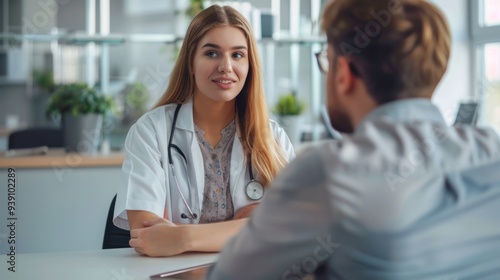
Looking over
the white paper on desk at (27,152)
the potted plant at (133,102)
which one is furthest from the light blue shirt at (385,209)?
the potted plant at (133,102)

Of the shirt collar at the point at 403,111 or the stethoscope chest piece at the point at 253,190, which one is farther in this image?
the stethoscope chest piece at the point at 253,190

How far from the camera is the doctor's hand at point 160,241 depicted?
1642 mm

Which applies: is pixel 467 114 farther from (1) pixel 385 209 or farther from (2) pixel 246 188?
(1) pixel 385 209

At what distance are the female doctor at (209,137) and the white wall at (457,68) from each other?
2.77 m

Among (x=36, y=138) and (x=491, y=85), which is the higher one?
(x=491, y=85)

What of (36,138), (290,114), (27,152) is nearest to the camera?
(27,152)

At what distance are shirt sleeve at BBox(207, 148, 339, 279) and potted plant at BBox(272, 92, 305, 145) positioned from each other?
11.5 feet

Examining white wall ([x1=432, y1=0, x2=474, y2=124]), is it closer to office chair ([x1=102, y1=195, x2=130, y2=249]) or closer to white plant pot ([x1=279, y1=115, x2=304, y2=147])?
white plant pot ([x1=279, y1=115, x2=304, y2=147])

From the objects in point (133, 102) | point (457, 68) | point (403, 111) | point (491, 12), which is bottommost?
point (133, 102)

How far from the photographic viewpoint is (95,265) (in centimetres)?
157

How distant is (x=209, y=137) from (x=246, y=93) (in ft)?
0.56

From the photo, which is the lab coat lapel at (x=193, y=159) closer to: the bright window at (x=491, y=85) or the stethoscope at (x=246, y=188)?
the stethoscope at (x=246, y=188)

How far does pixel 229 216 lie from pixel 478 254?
45.3 inches

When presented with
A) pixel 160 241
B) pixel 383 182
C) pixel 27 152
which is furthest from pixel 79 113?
pixel 383 182
